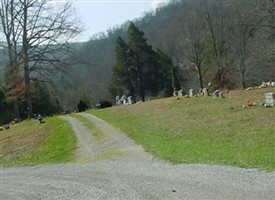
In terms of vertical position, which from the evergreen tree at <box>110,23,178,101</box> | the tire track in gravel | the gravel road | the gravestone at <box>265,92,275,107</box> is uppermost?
the evergreen tree at <box>110,23,178,101</box>

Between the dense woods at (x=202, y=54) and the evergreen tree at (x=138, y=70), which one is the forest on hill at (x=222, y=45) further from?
the evergreen tree at (x=138, y=70)

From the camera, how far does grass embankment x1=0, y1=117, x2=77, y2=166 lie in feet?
53.7

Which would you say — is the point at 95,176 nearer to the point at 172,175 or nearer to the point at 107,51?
the point at 172,175

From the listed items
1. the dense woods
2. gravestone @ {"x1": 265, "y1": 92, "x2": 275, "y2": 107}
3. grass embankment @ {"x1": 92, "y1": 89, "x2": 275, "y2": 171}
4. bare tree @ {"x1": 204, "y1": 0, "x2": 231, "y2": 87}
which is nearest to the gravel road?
grass embankment @ {"x1": 92, "y1": 89, "x2": 275, "y2": 171}

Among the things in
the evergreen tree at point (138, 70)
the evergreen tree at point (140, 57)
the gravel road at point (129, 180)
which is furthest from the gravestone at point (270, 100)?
→ the evergreen tree at point (140, 57)

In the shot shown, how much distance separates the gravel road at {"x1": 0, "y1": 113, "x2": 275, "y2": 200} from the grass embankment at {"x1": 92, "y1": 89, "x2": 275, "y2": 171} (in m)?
0.58

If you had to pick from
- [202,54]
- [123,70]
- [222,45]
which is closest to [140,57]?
[123,70]

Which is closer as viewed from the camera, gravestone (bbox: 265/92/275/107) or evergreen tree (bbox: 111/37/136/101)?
gravestone (bbox: 265/92/275/107)

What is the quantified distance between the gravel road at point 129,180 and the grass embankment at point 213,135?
0.58 m

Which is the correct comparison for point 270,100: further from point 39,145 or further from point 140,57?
point 140,57

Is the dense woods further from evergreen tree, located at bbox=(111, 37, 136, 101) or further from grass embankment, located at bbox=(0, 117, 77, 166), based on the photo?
grass embankment, located at bbox=(0, 117, 77, 166)

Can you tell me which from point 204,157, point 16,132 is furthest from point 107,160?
point 16,132

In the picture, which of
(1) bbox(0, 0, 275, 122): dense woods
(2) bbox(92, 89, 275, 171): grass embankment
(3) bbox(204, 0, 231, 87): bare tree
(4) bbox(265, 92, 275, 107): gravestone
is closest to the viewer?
(2) bbox(92, 89, 275, 171): grass embankment

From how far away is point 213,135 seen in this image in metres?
13.6
